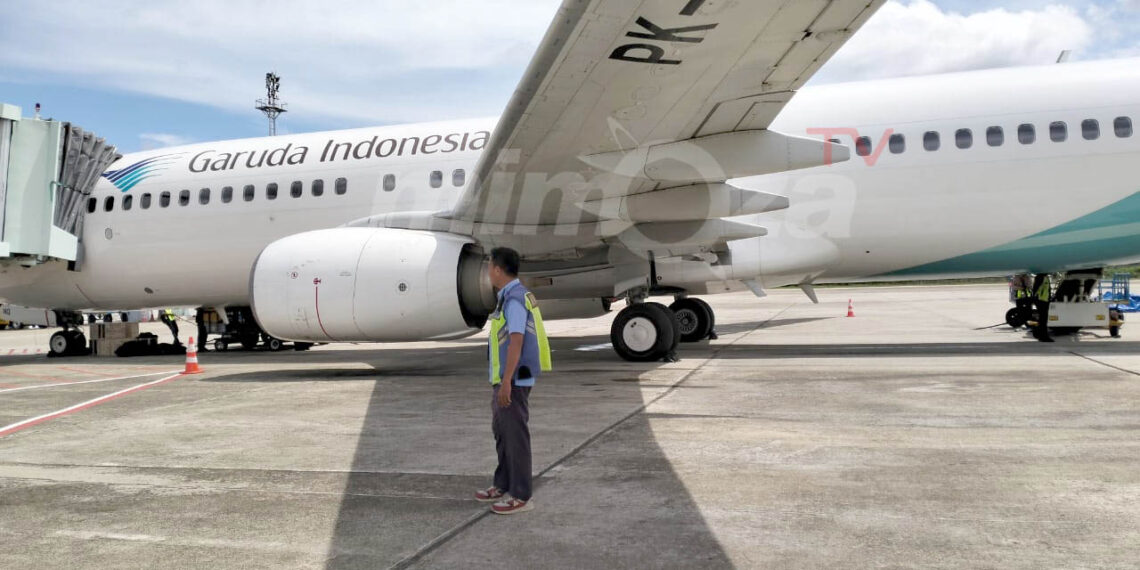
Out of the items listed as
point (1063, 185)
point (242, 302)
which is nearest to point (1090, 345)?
point (1063, 185)

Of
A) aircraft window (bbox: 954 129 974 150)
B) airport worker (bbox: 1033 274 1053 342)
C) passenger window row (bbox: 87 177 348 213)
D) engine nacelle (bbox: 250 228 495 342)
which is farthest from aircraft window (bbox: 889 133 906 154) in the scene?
passenger window row (bbox: 87 177 348 213)

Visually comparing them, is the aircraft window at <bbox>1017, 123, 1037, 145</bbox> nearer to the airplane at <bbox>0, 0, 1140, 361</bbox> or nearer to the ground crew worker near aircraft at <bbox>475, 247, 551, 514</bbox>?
the airplane at <bbox>0, 0, 1140, 361</bbox>

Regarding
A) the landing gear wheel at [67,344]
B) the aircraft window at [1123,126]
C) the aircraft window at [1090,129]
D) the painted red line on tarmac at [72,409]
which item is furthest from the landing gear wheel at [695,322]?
the landing gear wheel at [67,344]

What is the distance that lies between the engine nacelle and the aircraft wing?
88cm

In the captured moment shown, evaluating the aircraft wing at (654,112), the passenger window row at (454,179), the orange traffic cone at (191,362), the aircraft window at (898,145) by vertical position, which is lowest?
the orange traffic cone at (191,362)

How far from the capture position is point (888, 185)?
10.6 meters

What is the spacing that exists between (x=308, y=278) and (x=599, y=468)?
564 centimetres

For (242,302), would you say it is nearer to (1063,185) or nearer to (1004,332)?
(1063,185)

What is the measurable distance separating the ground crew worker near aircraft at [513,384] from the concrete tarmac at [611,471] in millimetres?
161

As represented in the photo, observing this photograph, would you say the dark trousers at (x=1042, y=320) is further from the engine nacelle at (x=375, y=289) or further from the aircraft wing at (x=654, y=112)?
the engine nacelle at (x=375, y=289)

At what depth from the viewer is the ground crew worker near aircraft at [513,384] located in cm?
391

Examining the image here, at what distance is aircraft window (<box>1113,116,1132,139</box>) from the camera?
997 cm

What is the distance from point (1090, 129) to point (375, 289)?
30.2ft

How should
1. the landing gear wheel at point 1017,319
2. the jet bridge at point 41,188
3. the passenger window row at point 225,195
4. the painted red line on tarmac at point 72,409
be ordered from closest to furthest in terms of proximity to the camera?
the painted red line on tarmac at point 72,409 → the passenger window row at point 225,195 → the jet bridge at point 41,188 → the landing gear wheel at point 1017,319
